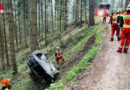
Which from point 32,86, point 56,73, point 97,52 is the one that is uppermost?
point 97,52

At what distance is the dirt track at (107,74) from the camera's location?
14.6 feet

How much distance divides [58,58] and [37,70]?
3.14m

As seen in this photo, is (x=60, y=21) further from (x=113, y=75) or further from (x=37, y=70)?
(x=113, y=75)

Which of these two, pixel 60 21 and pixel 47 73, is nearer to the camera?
pixel 47 73

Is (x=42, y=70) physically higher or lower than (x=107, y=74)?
lower

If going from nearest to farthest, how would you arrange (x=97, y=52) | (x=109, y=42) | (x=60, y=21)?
1. (x=97, y=52)
2. (x=109, y=42)
3. (x=60, y=21)

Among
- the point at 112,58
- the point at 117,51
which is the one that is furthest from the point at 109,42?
the point at 112,58

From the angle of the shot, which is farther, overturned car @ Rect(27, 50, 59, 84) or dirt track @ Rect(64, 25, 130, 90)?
overturned car @ Rect(27, 50, 59, 84)

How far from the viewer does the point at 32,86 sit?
8008 millimetres

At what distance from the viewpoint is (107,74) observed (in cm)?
518

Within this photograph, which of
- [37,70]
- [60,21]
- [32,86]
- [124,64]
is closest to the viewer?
[124,64]

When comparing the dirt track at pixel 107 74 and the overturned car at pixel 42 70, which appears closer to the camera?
the dirt track at pixel 107 74

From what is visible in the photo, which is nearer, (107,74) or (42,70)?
(107,74)

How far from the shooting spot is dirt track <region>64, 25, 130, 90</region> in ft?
14.6
